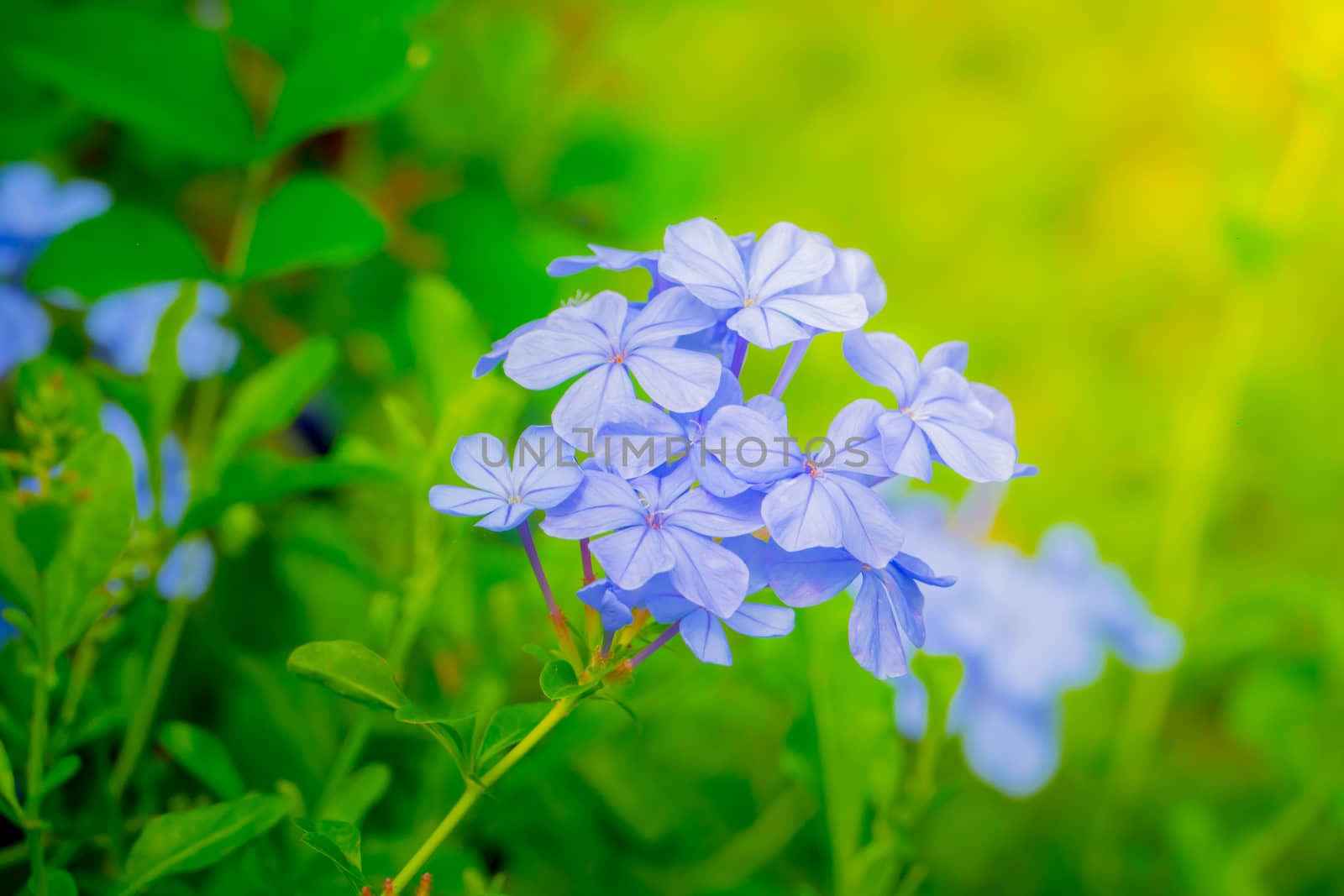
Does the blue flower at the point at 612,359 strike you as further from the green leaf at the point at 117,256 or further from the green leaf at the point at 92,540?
the green leaf at the point at 117,256

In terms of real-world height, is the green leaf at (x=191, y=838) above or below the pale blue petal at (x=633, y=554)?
below

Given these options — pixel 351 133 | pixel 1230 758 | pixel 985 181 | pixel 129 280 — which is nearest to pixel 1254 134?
pixel 985 181

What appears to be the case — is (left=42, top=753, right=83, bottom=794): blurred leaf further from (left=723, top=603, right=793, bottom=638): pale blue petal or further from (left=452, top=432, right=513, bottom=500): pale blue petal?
(left=723, top=603, right=793, bottom=638): pale blue petal

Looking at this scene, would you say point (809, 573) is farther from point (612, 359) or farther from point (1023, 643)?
point (1023, 643)

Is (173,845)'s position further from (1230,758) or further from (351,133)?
(1230,758)

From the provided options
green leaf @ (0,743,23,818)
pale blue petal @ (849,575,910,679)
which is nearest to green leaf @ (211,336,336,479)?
green leaf @ (0,743,23,818)

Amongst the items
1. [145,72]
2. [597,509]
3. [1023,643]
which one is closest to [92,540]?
[597,509]

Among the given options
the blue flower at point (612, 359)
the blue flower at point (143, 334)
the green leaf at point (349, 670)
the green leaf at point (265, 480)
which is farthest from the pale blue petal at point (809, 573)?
the blue flower at point (143, 334)
